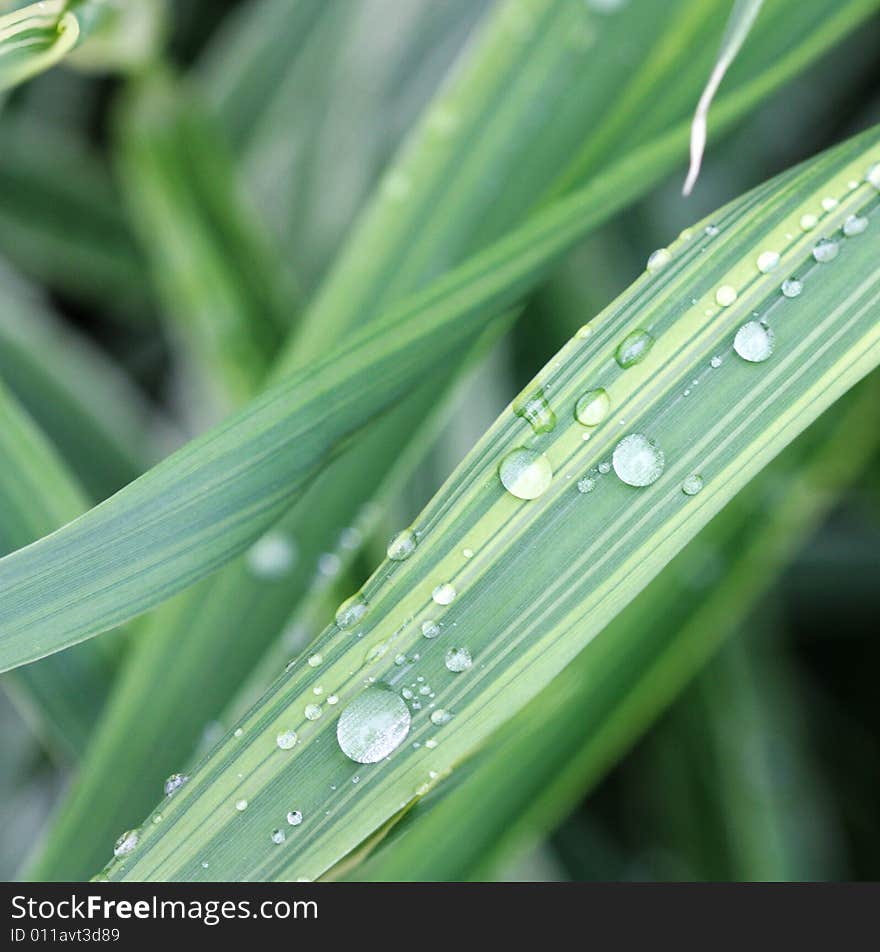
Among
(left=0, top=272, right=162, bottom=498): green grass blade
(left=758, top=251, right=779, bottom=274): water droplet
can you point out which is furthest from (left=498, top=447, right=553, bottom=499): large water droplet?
(left=0, top=272, right=162, bottom=498): green grass blade

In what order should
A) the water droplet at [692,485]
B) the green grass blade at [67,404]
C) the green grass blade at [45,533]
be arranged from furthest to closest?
the green grass blade at [67,404] < the green grass blade at [45,533] < the water droplet at [692,485]

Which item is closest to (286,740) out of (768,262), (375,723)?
(375,723)

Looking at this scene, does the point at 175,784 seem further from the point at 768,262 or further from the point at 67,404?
the point at 67,404

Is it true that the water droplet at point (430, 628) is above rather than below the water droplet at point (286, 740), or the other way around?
below

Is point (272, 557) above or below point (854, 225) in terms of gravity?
above

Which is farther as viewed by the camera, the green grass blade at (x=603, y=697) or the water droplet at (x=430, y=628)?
the green grass blade at (x=603, y=697)

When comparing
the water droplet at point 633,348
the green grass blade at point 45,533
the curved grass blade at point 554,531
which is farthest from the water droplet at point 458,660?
the green grass blade at point 45,533

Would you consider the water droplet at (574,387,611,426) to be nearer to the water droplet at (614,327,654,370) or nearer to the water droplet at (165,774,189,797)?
the water droplet at (614,327,654,370)

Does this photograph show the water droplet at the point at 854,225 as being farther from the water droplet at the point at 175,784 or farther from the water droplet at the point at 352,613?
the water droplet at the point at 175,784
